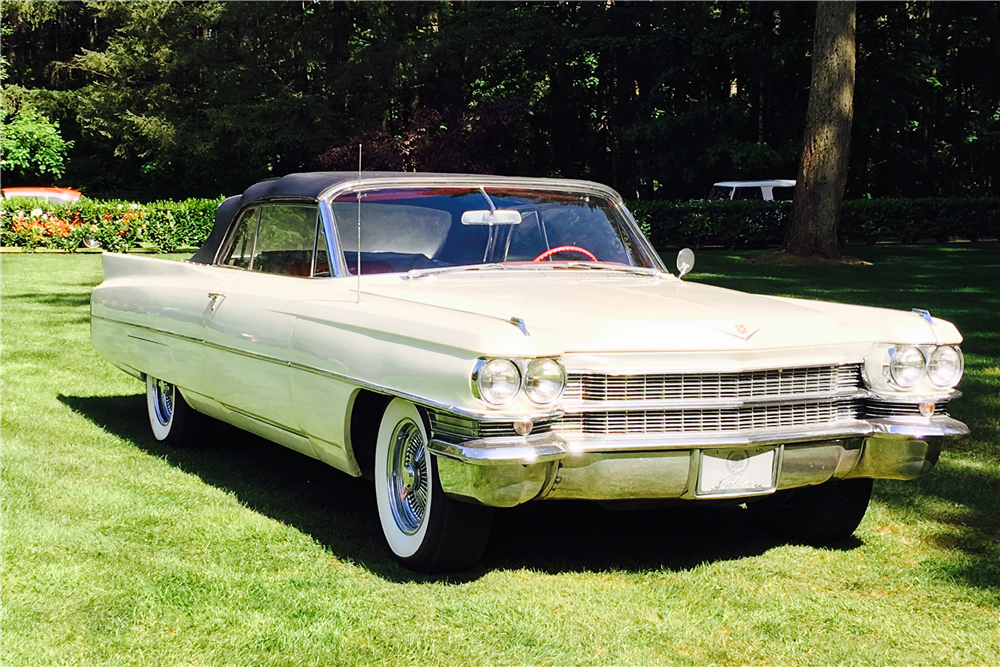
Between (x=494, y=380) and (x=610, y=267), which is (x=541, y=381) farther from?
(x=610, y=267)

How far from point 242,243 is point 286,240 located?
74 cm

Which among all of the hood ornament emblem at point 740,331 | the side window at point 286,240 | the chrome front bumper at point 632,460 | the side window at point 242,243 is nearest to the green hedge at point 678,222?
the side window at point 242,243

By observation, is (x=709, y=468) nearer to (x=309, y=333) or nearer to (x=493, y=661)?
(x=493, y=661)

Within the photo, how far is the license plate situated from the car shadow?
544 millimetres

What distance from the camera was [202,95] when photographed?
44.0 m

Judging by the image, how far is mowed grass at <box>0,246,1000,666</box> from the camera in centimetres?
385

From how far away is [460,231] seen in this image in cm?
565

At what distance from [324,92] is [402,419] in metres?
39.4

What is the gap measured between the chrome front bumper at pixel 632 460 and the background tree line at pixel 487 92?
32572mm

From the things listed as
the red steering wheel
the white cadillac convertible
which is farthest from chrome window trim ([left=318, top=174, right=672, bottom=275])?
the red steering wheel

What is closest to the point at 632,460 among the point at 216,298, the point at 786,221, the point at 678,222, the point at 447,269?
the point at 447,269

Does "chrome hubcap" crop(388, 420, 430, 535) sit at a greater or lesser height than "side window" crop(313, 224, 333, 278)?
lesser

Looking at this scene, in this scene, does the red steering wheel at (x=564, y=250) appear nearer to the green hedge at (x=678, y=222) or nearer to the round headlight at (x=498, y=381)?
the round headlight at (x=498, y=381)

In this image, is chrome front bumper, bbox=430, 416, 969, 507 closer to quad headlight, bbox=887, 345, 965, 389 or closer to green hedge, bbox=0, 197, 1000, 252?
quad headlight, bbox=887, 345, 965, 389
